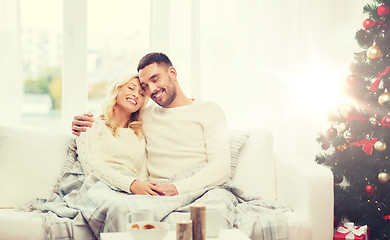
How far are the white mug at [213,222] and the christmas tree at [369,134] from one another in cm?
150

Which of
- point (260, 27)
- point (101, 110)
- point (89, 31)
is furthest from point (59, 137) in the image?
point (260, 27)

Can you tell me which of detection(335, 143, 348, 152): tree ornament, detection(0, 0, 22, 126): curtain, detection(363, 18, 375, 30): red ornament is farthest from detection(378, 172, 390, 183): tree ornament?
detection(0, 0, 22, 126): curtain

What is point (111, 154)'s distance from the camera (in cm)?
261

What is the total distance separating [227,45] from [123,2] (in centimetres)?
76

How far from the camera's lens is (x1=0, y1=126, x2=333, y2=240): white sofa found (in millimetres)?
2354

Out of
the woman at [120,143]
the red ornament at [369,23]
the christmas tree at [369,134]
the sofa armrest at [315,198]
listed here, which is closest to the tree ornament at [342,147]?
the christmas tree at [369,134]

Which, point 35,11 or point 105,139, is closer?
point 105,139

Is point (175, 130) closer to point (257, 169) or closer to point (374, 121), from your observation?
point (257, 169)

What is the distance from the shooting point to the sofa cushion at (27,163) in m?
2.63

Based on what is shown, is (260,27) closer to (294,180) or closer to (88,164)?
(294,180)

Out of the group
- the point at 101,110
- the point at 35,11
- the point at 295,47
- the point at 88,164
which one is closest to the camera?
the point at 88,164

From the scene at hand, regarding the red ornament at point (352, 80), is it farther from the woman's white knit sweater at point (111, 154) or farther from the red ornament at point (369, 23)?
the woman's white knit sweater at point (111, 154)

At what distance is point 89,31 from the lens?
11.4ft

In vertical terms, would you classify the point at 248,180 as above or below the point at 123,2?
below
